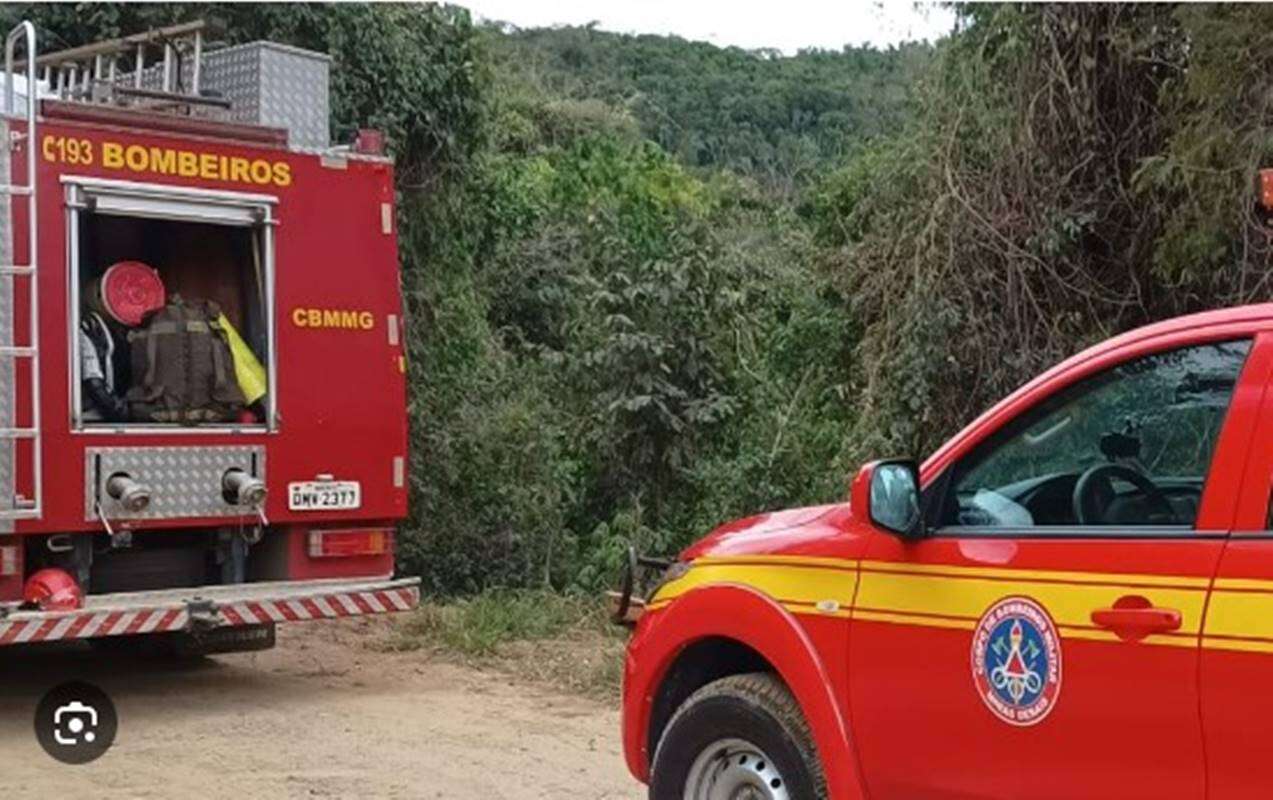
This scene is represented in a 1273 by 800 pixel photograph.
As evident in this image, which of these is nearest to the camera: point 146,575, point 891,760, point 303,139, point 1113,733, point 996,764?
point 1113,733

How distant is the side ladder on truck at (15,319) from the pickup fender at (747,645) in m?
3.81

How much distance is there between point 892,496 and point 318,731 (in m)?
4.48

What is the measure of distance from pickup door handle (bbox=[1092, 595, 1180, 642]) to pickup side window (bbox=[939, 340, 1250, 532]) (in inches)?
8.6

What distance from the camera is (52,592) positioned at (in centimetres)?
801

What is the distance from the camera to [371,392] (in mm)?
9328

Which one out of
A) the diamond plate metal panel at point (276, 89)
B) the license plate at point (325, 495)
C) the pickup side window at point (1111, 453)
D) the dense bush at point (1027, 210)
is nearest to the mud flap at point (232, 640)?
the license plate at point (325, 495)

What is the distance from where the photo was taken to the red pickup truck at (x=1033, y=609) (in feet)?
12.0

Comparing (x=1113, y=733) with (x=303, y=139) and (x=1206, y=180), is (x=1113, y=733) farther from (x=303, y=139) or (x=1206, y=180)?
(x=303, y=139)

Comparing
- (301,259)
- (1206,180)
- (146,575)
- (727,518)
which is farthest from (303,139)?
(1206,180)

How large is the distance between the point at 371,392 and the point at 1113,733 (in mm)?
6158

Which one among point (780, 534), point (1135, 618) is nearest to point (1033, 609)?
point (1135, 618)

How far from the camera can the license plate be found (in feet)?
29.4

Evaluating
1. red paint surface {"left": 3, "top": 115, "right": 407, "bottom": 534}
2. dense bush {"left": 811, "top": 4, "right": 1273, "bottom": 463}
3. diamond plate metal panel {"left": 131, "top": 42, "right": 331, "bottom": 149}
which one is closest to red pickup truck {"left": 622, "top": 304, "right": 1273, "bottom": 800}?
red paint surface {"left": 3, "top": 115, "right": 407, "bottom": 534}

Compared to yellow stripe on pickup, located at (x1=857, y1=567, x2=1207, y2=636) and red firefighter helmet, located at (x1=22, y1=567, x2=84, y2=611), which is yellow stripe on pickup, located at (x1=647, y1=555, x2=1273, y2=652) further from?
red firefighter helmet, located at (x1=22, y1=567, x2=84, y2=611)
